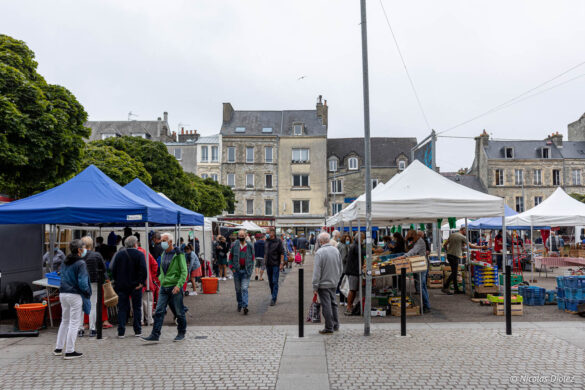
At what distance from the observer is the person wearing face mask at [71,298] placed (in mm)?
7402

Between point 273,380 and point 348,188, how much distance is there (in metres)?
52.5

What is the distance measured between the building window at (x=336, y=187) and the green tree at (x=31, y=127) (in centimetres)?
4387

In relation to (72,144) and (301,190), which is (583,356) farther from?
(301,190)

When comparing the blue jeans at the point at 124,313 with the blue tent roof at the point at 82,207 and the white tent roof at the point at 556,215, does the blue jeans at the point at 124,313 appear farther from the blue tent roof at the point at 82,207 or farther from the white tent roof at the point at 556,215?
the white tent roof at the point at 556,215

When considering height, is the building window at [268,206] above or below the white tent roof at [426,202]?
above

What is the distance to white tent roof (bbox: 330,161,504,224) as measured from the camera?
1070 centimetres

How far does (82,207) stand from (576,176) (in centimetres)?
6060

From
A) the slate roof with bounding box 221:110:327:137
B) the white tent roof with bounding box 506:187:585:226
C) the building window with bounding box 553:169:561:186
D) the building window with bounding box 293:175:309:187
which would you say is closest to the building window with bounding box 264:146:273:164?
the slate roof with bounding box 221:110:327:137

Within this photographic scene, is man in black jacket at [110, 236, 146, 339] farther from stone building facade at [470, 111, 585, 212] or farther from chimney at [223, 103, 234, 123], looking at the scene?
stone building facade at [470, 111, 585, 212]

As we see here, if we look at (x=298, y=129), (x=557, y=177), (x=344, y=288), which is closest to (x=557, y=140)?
(x=557, y=177)

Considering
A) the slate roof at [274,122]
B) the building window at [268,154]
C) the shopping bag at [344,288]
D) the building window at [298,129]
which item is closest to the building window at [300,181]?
the building window at [268,154]

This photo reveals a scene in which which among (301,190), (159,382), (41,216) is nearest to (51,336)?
(41,216)

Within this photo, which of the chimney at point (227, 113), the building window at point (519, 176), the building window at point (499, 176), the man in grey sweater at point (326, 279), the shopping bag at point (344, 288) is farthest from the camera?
the building window at point (499, 176)

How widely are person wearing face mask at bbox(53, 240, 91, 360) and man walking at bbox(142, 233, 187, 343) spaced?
1149 millimetres
